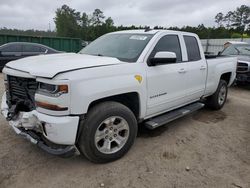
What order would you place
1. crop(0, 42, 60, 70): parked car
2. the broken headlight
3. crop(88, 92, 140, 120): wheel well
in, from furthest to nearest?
crop(0, 42, 60, 70): parked car → crop(88, 92, 140, 120): wheel well → the broken headlight

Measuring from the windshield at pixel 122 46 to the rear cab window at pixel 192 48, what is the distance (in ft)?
3.36

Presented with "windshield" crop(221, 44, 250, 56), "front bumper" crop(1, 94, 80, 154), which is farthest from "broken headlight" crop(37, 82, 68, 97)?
"windshield" crop(221, 44, 250, 56)

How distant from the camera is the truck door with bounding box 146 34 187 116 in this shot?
346 centimetres

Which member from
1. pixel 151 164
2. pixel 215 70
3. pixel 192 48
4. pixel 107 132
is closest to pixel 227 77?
pixel 215 70

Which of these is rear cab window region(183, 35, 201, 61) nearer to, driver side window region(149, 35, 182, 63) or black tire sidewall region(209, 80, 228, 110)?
driver side window region(149, 35, 182, 63)

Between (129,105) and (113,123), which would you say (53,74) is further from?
(129,105)

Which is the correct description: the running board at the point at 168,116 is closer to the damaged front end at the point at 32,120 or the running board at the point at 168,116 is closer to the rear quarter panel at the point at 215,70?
the rear quarter panel at the point at 215,70

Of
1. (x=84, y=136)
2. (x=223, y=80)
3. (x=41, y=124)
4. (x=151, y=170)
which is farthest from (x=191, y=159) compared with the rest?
(x=223, y=80)

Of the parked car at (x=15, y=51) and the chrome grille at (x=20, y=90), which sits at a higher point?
the parked car at (x=15, y=51)

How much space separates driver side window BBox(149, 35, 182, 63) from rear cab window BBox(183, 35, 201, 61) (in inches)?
11.9

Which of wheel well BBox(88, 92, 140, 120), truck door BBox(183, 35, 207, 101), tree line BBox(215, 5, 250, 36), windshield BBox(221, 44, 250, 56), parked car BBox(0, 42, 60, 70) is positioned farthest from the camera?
tree line BBox(215, 5, 250, 36)

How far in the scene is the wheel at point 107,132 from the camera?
279 cm

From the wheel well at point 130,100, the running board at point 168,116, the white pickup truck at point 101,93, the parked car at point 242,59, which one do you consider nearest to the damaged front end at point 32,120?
the white pickup truck at point 101,93

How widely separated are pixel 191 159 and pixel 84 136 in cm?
164
